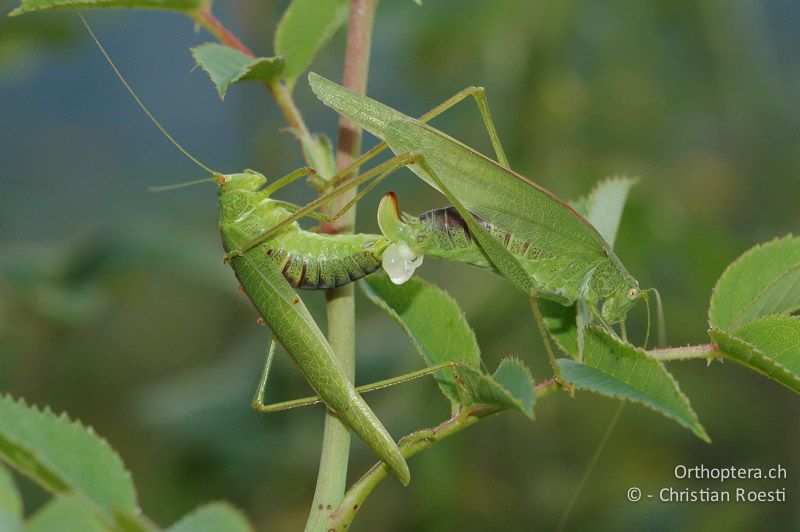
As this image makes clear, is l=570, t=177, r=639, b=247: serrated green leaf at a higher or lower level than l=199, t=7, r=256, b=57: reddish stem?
lower

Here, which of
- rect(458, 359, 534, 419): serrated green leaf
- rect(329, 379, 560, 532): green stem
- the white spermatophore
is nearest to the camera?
rect(458, 359, 534, 419): serrated green leaf

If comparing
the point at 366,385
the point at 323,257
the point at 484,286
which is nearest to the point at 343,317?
the point at 323,257

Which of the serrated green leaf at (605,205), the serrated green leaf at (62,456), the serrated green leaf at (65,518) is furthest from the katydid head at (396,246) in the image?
the serrated green leaf at (65,518)

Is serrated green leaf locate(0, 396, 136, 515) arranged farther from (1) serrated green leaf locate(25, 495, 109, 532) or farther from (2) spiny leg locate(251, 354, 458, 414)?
(2) spiny leg locate(251, 354, 458, 414)

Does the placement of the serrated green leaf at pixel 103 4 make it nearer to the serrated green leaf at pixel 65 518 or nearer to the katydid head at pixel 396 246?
the katydid head at pixel 396 246

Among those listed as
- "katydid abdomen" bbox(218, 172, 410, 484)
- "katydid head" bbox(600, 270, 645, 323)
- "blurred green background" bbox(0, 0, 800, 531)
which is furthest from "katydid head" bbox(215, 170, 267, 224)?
"blurred green background" bbox(0, 0, 800, 531)

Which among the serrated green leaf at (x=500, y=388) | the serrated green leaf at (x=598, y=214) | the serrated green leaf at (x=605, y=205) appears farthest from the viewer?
the serrated green leaf at (x=605, y=205)

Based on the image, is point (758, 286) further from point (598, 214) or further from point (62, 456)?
point (62, 456)

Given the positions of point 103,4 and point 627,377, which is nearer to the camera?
point 627,377
